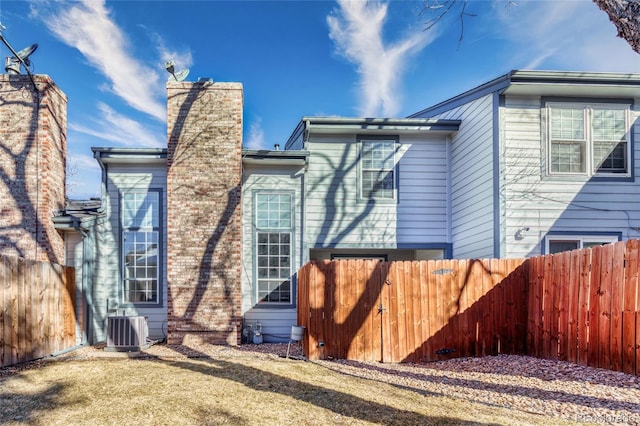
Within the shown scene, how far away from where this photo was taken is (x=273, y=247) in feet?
31.7

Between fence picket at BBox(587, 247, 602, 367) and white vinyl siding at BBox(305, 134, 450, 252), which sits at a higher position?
white vinyl siding at BBox(305, 134, 450, 252)

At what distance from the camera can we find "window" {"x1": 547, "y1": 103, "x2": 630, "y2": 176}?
877 centimetres

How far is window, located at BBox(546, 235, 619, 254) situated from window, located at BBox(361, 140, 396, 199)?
362 cm

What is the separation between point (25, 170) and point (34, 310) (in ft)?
10.9

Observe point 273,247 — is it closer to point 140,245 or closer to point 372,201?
point 372,201

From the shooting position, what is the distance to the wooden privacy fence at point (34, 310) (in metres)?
6.47

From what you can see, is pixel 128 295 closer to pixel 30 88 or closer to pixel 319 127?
pixel 30 88

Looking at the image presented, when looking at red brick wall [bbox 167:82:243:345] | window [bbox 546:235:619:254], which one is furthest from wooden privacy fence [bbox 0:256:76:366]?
window [bbox 546:235:619:254]

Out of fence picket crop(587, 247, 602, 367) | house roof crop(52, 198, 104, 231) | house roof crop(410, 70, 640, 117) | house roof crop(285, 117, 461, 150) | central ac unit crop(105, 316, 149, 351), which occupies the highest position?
house roof crop(410, 70, 640, 117)

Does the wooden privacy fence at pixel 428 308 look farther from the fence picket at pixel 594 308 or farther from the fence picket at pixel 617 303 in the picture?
the fence picket at pixel 617 303

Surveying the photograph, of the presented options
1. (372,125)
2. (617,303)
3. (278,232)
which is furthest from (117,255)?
(617,303)

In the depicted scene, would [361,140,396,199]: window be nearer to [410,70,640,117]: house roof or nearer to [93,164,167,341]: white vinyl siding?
[410,70,640,117]: house roof

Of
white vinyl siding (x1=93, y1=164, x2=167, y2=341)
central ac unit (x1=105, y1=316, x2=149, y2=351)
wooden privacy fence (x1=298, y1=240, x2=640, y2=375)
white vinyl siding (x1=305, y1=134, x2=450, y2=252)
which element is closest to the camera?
wooden privacy fence (x1=298, y1=240, x2=640, y2=375)

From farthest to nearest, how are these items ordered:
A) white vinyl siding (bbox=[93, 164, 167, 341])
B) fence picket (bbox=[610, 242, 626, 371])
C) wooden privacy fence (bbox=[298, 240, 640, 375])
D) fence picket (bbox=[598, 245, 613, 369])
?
white vinyl siding (bbox=[93, 164, 167, 341]), wooden privacy fence (bbox=[298, 240, 640, 375]), fence picket (bbox=[598, 245, 613, 369]), fence picket (bbox=[610, 242, 626, 371])
